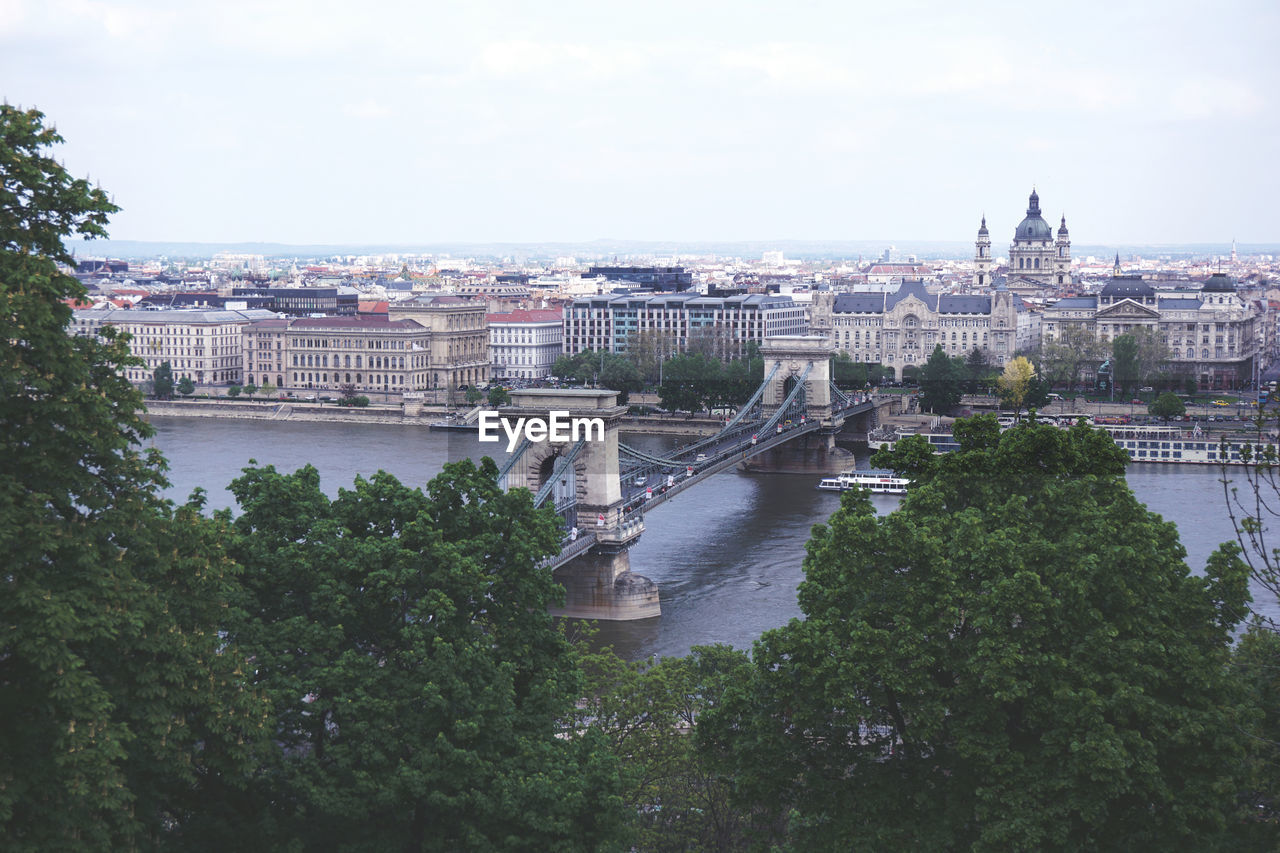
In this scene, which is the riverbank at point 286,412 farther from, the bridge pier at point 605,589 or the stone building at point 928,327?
the bridge pier at point 605,589

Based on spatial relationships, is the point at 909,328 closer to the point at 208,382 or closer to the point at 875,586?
the point at 208,382

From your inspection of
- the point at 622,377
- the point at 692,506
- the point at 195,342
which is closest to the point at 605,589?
the point at 692,506

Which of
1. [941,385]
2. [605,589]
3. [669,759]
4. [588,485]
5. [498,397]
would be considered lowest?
[605,589]

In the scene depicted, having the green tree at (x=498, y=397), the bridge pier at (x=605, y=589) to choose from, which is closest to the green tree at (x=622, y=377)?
the green tree at (x=498, y=397)

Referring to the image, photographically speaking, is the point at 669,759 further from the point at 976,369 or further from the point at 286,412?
the point at 976,369

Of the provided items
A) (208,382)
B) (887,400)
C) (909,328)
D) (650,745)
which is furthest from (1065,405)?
(650,745)

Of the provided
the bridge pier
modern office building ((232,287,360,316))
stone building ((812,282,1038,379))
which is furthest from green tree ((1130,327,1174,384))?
the bridge pier

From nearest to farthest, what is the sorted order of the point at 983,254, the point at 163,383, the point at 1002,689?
the point at 1002,689 → the point at 163,383 → the point at 983,254
